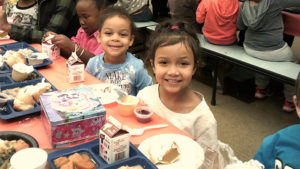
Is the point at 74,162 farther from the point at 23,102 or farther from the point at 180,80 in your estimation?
the point at 180,80

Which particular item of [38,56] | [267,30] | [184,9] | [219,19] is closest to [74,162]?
[38,56]

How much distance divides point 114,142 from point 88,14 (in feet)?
5.07

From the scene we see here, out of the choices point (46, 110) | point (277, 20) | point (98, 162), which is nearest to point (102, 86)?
point (46, 110)

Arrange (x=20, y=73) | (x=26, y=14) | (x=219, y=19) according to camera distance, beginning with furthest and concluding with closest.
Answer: (x=219, y=19), (x=26, y=14), (x=20, y=73)

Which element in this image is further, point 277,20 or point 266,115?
point 266,115

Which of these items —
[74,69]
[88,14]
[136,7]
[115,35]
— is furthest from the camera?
[136,7]

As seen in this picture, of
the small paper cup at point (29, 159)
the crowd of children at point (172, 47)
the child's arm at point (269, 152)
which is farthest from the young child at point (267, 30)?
the small paper cup at point (29, 159)

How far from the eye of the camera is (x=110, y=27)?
1.96 metres

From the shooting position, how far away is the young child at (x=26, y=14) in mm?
2797

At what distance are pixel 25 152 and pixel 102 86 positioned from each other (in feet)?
2.51

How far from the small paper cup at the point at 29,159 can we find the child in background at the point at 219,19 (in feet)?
9.68

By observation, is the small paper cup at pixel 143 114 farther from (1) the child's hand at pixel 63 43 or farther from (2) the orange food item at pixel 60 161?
(1) the child's hand at pixel 63 43

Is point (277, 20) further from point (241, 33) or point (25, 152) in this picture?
point (25, 152)

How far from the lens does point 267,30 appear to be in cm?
313
